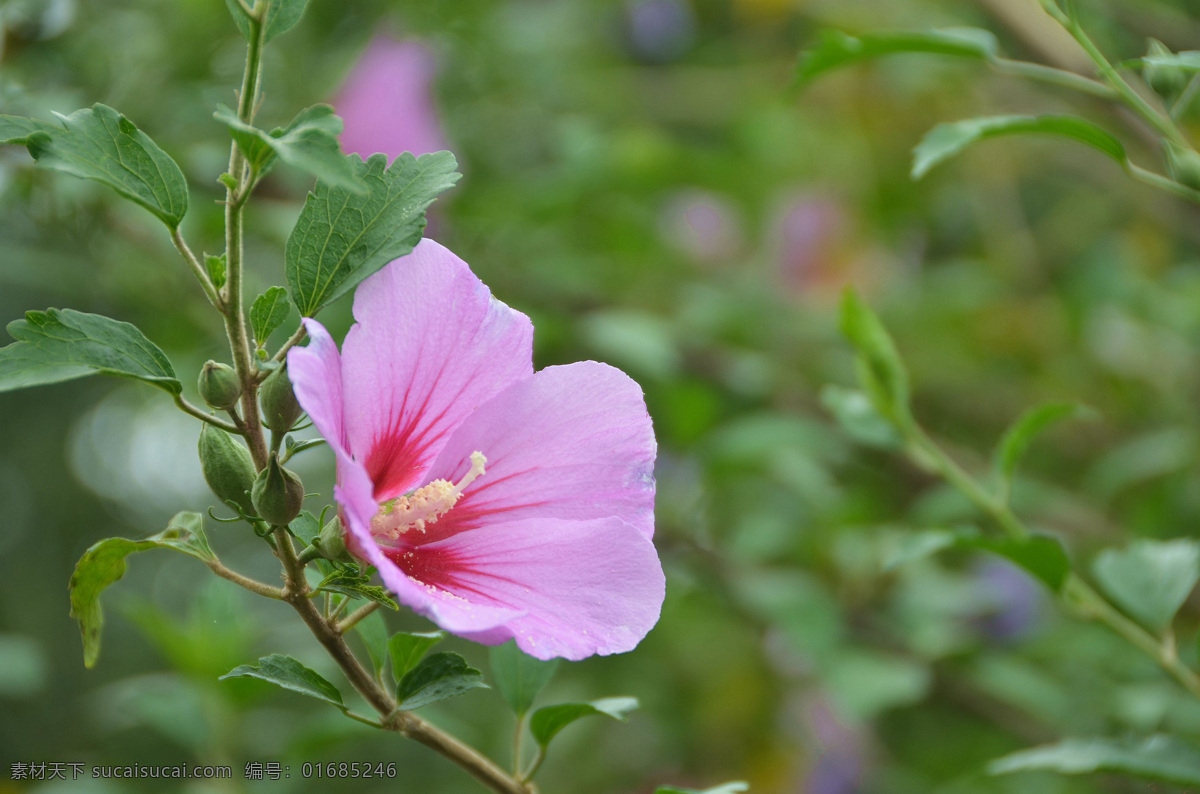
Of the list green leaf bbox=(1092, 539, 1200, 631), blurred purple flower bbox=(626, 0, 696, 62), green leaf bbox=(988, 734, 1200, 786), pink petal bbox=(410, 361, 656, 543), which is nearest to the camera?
pink petal bbox=(410, 361, 656, 543)

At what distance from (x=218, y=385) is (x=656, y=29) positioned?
6.65 feet

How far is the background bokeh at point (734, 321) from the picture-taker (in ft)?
4.13

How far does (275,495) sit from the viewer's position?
43 cm

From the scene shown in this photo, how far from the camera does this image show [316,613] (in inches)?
17.9

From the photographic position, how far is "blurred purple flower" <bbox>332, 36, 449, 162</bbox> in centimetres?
142

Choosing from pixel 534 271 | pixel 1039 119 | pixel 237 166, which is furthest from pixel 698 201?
pixel 237 166

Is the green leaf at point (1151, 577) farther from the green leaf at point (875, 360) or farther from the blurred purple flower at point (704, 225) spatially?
the blurred purple flower at point (704, 225)

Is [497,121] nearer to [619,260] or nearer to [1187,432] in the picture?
[619,260]

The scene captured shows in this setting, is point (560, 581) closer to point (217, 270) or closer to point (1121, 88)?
point (217, 270)

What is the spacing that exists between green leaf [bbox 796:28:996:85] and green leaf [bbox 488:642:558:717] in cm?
47

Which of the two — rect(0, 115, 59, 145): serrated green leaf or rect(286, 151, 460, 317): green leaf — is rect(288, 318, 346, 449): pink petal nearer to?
rect(286, 151, 460, 317): green leaf

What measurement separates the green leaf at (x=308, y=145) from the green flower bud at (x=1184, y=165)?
503mm

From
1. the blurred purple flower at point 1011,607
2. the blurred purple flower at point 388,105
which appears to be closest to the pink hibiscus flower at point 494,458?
the blurred purple flower at point 388,105

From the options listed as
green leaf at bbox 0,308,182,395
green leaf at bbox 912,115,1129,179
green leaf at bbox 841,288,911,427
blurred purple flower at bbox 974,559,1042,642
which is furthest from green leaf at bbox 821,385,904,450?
blurred purple flower at bbox 974,559,1042,642
